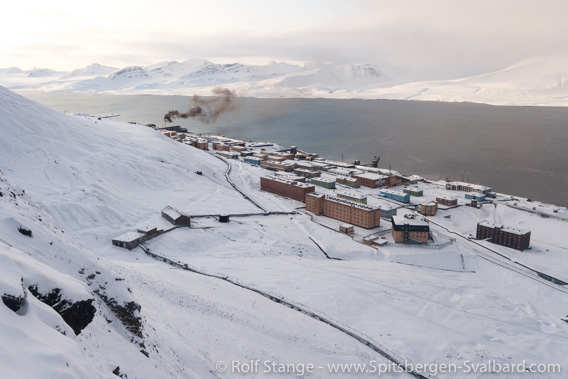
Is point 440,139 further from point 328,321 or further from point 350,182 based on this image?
point 328,321

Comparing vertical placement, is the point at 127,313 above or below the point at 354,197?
above

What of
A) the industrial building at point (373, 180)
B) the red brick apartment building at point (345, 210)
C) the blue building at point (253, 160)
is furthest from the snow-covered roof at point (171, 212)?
the blue building at point (253, 160)

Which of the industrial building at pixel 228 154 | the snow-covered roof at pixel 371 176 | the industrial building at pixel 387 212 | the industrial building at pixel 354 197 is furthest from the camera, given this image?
the industrial building at pixel 228 154

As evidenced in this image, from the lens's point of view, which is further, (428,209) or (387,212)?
(428,209)

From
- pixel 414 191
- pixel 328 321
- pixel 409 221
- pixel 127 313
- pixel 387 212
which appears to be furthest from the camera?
pixel 414 191

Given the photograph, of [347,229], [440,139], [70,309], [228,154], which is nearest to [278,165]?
[228,154]

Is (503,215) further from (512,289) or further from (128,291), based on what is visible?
(128,291)

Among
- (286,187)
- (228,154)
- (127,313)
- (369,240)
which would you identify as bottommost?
(369,240)

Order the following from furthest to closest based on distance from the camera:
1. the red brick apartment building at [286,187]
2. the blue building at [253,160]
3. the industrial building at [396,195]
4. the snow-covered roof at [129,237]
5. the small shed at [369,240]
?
1. the blue building at [253,160]
2. the industrial building at [396,195]
3. the red brick apartment building at [286,187]
4. the small shed at [369,240]
5. the snow-covered roof at [129,237]

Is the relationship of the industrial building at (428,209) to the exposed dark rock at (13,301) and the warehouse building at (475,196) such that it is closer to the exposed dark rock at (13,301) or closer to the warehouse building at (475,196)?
the warehouse building at (475,196)
